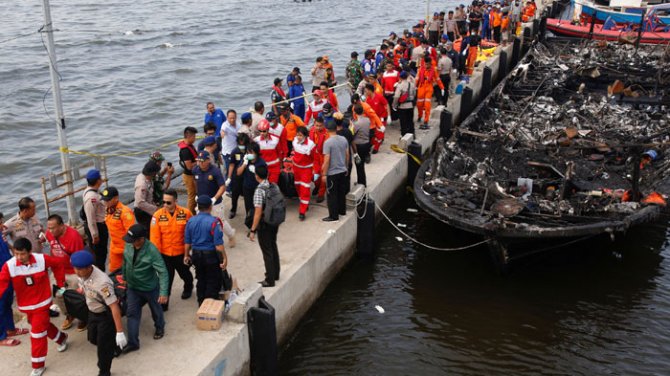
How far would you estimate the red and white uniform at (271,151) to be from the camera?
29.5 ft

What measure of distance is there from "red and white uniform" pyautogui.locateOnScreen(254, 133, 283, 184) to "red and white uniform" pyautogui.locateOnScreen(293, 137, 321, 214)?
0.27 metres

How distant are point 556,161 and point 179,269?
7.83 meters

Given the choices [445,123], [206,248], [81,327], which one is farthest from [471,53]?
[81,327]

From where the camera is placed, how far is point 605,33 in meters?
24.6

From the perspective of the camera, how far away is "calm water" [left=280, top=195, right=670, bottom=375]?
808cm

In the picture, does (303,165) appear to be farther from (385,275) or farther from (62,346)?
(62,346)

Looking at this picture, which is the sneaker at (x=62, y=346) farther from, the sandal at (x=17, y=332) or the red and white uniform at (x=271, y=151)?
the red and white uniform at (x=271, y=151)

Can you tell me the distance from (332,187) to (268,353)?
2850mm

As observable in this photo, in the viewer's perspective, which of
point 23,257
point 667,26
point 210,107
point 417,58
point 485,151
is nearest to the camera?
point 23,257

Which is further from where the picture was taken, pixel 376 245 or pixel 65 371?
pixel 376 245

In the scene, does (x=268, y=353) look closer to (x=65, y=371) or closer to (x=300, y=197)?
(x=65, y=371)

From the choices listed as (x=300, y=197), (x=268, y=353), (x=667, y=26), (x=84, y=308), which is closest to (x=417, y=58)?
(x=300, y=197)

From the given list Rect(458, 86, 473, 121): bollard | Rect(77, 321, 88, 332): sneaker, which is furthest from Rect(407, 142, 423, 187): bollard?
Rect(77, 321, 88, 332): sneaker

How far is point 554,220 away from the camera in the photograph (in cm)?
946
